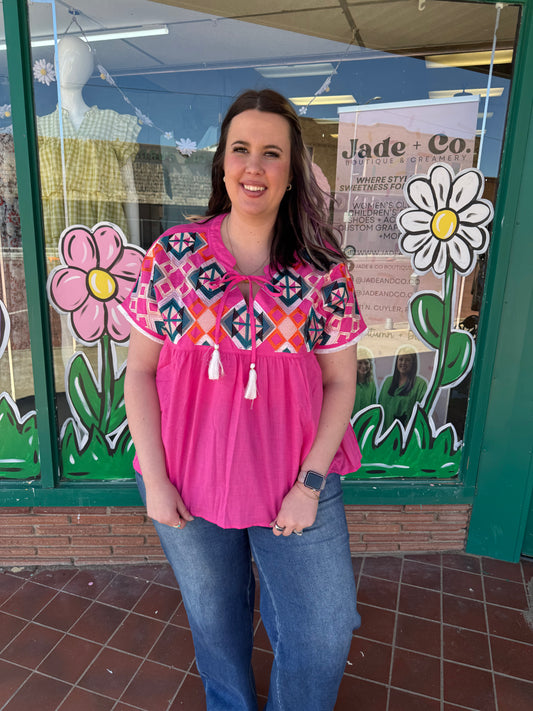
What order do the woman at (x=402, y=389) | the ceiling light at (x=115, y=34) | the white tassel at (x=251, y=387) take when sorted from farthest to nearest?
the woman at (x=402, y=389) → the ceiling light at (x=115, y=34) → the white tassel at (x=251, y=387)

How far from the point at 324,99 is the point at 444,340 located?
142 centimetres

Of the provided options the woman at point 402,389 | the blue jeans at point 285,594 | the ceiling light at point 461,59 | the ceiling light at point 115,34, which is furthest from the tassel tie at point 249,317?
the ceiling light at point 461,59

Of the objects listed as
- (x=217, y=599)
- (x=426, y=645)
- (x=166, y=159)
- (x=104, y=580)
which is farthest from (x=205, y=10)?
Answer: (x=426, y=645)

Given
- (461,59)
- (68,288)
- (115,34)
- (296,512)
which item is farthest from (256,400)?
(461,59)

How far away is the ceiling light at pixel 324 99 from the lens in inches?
101

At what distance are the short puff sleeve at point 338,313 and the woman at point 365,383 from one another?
4.25 feet

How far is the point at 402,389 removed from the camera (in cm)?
291

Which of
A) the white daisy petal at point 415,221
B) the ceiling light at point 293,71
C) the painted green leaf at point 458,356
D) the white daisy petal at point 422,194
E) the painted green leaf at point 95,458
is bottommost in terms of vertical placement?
the painted green leaf at point 95,458

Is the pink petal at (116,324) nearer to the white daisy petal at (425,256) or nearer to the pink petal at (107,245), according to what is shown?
the pink petal at (107,245)

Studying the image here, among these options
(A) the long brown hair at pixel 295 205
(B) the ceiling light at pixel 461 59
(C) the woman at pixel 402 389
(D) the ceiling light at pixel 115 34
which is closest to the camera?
(A) the long brown hair at pixel 295 205

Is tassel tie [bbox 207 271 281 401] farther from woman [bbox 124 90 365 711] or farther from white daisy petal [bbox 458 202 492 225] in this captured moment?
white daisy petal [bbox 458 202 492 225]

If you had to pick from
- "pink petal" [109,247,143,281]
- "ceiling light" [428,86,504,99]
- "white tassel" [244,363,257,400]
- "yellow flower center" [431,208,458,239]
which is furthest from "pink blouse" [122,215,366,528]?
"ceiling light" [428,86,504,99]

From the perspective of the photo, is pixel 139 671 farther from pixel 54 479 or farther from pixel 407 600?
pixel 407 600

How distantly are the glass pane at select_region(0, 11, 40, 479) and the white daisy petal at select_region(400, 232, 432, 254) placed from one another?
1983 mm
